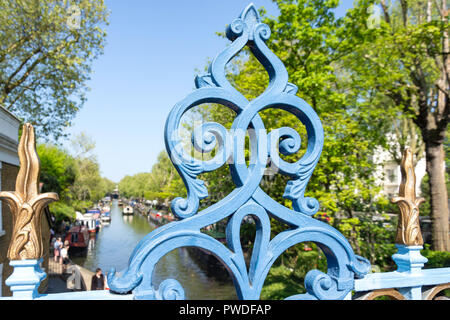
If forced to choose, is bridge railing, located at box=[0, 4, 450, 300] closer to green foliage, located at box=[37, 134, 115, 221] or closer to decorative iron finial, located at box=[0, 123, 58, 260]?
decorative iron finial, located at box=[0, 123, 58, 260]

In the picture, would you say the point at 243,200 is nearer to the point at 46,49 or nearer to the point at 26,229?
the point at 26,229

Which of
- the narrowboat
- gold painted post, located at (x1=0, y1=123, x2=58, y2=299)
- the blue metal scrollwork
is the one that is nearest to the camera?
gold painted post, located at (x1=0, y1=123, x2=58, y2=299)

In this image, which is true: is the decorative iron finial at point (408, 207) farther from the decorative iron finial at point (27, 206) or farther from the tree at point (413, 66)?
the tree at point (413, 66)

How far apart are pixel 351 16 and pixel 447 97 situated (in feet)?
16.8

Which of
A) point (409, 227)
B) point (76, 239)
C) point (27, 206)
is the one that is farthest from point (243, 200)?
point (76, 239)

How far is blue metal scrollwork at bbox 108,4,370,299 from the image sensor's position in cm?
211

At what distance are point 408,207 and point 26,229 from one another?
8.93 feet

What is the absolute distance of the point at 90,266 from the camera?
84.8 feet

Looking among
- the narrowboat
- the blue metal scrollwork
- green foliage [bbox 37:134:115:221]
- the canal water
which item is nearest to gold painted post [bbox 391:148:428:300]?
the blue metal scrollwork

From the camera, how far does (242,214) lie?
2297 mm

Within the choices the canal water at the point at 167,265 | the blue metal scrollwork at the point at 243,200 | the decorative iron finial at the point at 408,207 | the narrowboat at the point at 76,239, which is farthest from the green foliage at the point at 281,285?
the narrowboat at the point at 76,239

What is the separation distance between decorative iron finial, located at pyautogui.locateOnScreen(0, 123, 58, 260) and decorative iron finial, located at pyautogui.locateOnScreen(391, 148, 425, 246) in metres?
2.57
